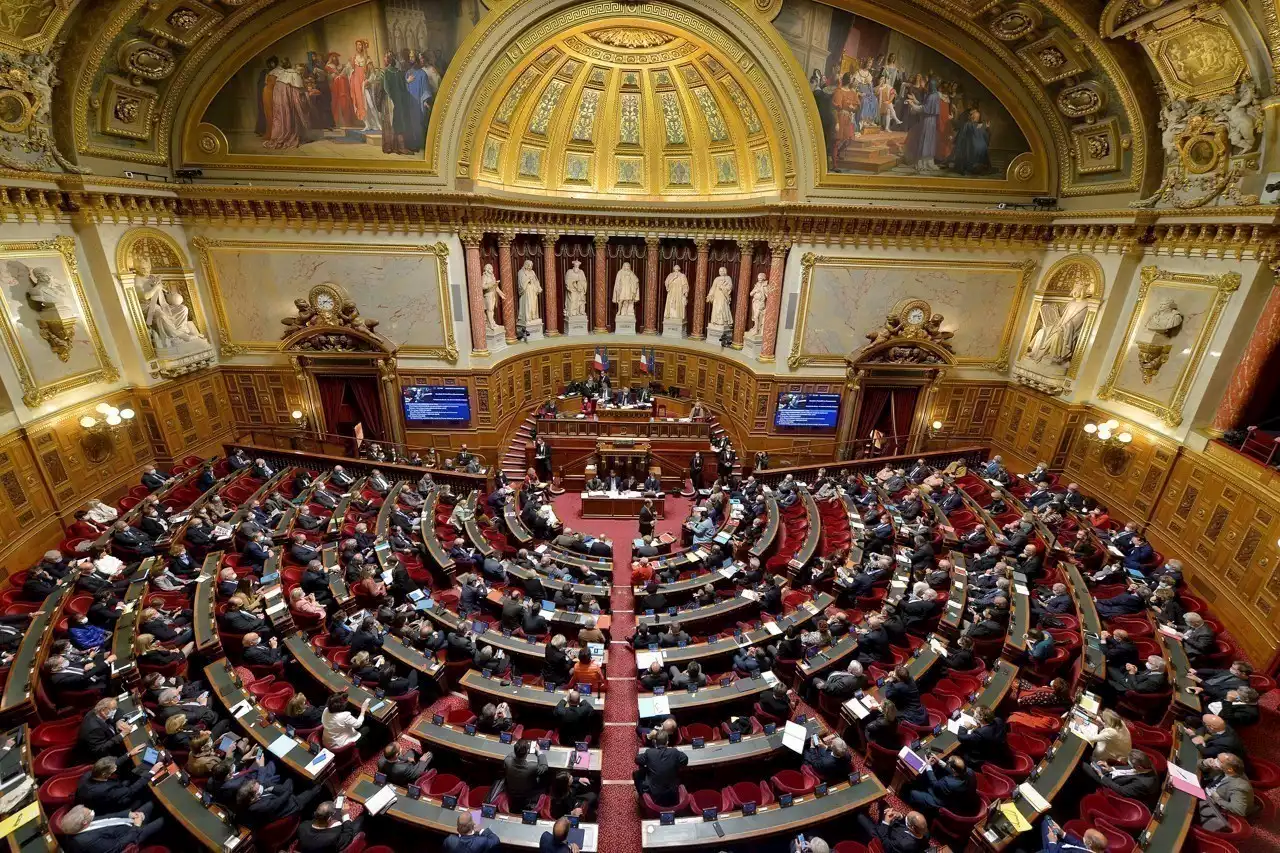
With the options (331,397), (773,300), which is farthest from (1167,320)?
(331,397)

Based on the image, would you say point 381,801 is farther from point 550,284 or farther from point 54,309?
point 550,284

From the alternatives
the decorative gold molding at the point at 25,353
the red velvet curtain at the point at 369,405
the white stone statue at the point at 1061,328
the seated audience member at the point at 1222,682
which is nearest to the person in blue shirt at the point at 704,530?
the seated audience member at the point at 1222,682

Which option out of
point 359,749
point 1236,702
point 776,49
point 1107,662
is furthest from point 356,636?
point 776,49

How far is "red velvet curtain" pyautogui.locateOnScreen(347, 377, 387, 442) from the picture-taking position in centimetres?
1873

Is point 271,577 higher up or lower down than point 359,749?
higher up

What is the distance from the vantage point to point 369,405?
19.0 meters

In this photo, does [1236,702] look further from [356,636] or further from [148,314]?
[148,314]

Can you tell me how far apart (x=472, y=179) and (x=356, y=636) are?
14535 millimetres

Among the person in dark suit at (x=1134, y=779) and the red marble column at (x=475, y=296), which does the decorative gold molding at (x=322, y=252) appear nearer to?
the red marble column at (x=475, y=296)

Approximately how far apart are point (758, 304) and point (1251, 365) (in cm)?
1258

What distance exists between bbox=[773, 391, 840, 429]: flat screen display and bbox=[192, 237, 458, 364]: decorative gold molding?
11.1 m

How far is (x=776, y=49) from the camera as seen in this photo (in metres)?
16.2

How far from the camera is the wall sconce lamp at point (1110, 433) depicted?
14.3m

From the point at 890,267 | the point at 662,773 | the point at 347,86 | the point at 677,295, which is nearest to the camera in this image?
the point at 662,773
